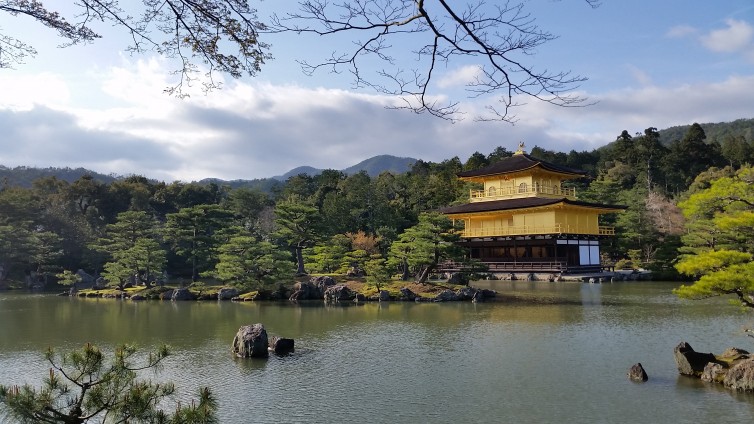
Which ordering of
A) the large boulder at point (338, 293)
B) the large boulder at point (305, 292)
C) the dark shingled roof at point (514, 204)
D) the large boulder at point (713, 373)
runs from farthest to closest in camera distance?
the dark shingled roof at point (514, 204)
the large boulder at point (305, 292)
the large boulder at point (338, 293)
the large boulder at point (713, 373)

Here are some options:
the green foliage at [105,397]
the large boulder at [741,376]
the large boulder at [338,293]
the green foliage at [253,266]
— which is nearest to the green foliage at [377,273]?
the large boulder at [338,293]

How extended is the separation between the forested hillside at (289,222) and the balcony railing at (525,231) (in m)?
1.23

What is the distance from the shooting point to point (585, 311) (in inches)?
611

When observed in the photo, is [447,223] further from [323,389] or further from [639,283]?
[323,389]

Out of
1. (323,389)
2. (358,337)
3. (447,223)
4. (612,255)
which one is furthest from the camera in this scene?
(612,255)

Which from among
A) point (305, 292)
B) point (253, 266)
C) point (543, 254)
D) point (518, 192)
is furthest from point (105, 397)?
point (518, 192)

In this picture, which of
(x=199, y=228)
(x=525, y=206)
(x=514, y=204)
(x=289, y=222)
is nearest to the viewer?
(x=289, y=222)

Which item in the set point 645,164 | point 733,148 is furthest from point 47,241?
point 733,148

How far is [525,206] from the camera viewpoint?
29766 millimetres

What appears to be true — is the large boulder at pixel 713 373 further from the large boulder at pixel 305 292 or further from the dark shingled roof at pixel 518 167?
the dark shingled roof at pixel 518 167

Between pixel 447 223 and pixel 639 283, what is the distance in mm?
10870

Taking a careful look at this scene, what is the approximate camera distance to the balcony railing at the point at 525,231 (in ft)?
95.6

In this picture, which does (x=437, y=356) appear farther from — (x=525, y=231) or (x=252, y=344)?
(x=525, y=231)

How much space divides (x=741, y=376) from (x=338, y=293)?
1460cm
